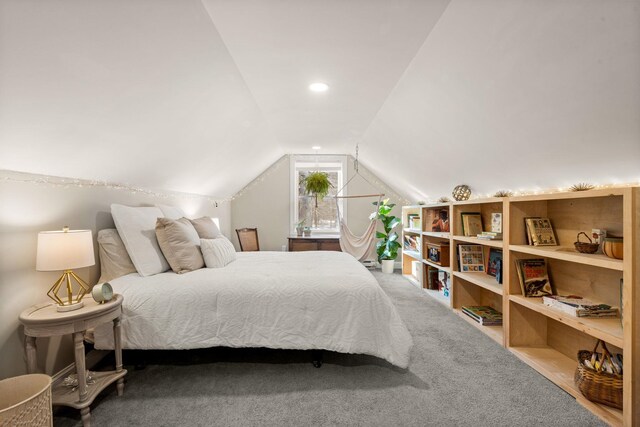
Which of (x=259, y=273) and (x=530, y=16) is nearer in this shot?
(x=530, y=16)

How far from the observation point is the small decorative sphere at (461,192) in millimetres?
3166

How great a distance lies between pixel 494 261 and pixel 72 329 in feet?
10.5

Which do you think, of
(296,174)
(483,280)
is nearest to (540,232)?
(483,280)

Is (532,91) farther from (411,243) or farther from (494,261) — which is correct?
(411,243)

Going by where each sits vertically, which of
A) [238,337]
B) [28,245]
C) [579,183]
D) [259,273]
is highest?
[579,183]

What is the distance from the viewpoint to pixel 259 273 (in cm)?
221

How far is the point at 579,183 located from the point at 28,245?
10.9 ft

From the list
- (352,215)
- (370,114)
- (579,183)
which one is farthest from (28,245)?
(352,215)

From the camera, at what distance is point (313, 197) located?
5.64m

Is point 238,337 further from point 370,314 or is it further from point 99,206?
point 99,206

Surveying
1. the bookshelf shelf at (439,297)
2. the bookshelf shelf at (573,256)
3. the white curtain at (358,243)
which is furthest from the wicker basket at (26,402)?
the white curtain at (358,243)

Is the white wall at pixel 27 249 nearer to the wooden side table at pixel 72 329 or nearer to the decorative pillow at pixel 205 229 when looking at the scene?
the wooden side table at pixel 72 329

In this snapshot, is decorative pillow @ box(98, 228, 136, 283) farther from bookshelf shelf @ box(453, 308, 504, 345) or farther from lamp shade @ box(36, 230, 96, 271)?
bookshelf shelf @ box(453, 308, 504, 345)

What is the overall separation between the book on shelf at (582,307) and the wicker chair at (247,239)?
3.83m
